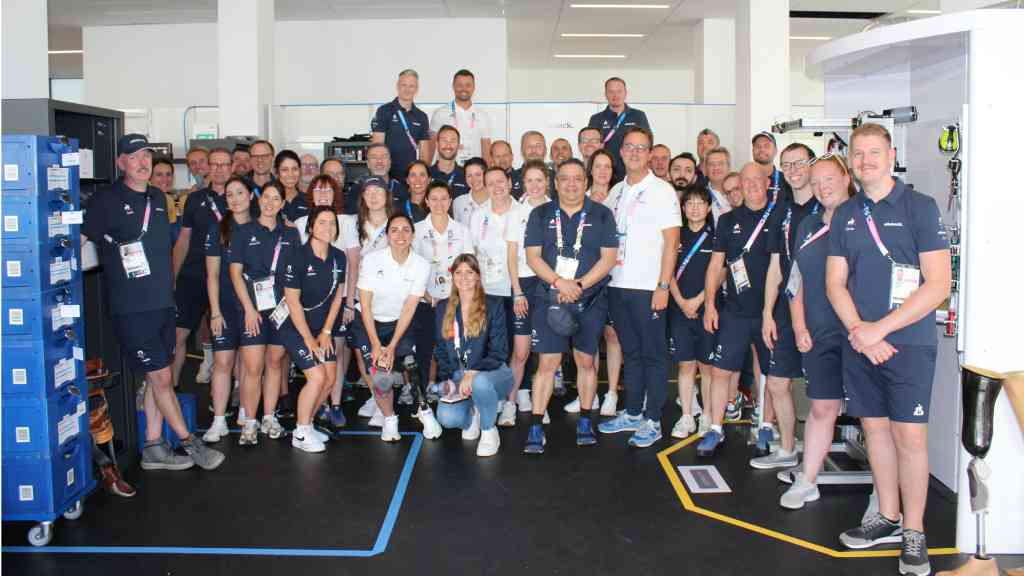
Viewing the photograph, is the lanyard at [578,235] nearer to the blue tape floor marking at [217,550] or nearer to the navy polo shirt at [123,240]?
the blue tape floor marking at [217,550]

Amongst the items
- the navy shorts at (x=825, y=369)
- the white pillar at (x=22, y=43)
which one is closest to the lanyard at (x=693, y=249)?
the navy shorts at (x=825, y=369)

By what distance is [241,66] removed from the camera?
Answer: 7.86m

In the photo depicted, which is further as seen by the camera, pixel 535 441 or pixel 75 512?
pixel 535 441

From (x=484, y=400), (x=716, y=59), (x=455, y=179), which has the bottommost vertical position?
(x=484, y=400)

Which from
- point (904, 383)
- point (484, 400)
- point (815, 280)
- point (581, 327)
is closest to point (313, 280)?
point (484, 400)

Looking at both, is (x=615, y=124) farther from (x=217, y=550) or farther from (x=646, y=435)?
(x=217, y=550)

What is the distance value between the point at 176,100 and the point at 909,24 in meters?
10.4

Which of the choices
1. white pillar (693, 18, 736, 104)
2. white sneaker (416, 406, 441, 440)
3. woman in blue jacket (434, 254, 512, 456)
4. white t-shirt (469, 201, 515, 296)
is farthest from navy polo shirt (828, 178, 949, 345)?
white pillar (693, 18, 736, 104)

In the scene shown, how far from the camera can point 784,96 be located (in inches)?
343

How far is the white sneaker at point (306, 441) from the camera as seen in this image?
4613 millimetres

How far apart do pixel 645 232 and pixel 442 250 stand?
50.5 inches

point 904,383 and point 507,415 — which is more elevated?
point 904,383

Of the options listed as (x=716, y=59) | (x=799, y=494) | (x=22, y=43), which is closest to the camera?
(x=799, y=494)

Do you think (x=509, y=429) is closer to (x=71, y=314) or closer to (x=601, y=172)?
(x=601, y=172)
